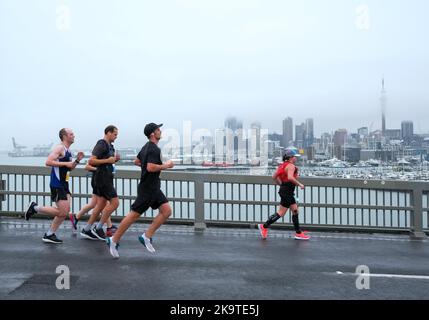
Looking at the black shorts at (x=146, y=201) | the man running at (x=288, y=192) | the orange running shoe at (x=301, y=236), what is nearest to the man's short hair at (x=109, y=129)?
the black shorts at (x=146, y=201)

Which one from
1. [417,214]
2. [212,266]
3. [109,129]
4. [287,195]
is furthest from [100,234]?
[417,214]

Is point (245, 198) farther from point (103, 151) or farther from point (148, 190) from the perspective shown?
point (148, 190)

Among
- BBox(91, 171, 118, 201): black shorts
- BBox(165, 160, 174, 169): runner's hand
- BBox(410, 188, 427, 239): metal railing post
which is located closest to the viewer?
BBox(165, 160, 174, 169): runner's hand

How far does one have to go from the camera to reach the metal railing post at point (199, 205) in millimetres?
10758

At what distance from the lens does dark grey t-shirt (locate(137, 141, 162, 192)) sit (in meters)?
7.38

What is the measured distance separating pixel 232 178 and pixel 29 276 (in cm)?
540

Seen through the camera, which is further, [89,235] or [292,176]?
[292,176]

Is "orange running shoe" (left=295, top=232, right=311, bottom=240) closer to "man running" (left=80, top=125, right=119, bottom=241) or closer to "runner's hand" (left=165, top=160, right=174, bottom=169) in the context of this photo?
"man running" (left=80, top=125, right=119, bottom=241)

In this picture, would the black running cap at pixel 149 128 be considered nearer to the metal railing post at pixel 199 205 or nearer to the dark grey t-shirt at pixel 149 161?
the dark grey t-shirt at pixel 149 161

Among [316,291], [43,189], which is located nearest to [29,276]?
[316,291]

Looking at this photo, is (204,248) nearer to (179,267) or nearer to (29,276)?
(179,267)

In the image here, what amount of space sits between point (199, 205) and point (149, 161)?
3666mm

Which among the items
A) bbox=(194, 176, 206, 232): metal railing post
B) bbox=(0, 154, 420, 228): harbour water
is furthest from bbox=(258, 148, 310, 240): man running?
bbox=(194, 176, 206, 232): metal railing post

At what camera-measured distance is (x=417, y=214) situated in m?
10.8
